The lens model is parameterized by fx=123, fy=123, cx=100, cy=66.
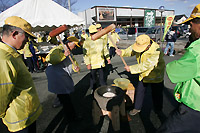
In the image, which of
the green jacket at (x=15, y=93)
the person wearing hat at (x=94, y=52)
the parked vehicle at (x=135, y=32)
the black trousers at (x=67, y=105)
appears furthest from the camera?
the parked vehicle at (x=135, y=32)

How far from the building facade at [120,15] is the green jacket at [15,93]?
2204 cm

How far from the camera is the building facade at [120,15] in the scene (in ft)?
83.9

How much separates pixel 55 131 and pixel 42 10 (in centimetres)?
397

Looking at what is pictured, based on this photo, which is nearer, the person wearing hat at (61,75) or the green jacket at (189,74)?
the green jacket at (189,74)

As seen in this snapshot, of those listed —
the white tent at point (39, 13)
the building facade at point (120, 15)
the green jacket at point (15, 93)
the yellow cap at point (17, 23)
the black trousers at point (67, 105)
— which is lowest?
the black trousers at point (67, 105)

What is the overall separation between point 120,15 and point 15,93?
29.7 metres

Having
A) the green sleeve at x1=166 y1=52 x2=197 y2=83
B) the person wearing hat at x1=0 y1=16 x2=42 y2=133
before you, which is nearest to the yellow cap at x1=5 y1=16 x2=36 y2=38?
the person wearing hat at x1=0 y1=16 x2=42 y2=133

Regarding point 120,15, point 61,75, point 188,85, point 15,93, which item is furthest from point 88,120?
point 120,15

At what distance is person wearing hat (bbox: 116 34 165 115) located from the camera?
2.19m

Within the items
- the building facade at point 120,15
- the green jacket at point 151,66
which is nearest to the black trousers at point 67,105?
the green jacket at point 151,66

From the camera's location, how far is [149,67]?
219 centimetres

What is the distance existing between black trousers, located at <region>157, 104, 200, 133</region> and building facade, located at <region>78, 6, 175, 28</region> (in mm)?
22382

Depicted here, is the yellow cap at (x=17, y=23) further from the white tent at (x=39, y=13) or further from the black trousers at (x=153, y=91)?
the white tent at (x=39, y=13)

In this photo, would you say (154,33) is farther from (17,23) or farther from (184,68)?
(17,23)
